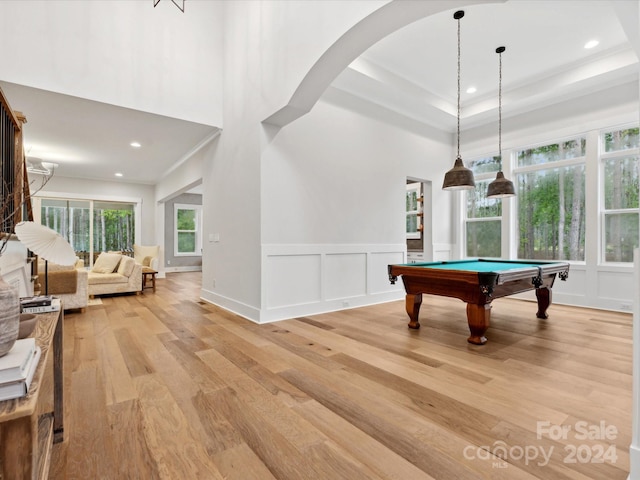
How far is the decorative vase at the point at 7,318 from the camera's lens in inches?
29.7

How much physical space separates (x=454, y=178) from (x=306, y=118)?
210cm

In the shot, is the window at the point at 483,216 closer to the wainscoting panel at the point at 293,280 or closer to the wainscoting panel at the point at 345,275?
the wainscoting panel at the point at 345,275

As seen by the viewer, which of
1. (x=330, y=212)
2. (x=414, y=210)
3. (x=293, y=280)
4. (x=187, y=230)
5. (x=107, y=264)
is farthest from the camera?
(x=187, y=230)

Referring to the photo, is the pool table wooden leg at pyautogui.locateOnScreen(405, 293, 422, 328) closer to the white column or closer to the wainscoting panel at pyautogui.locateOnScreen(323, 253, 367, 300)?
the wainscoting panel at pyautogui.locateOnScreen(323, 253, 367, 300)

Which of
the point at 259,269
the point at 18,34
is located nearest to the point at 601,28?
the point at 259,269

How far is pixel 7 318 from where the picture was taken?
0.76 meters

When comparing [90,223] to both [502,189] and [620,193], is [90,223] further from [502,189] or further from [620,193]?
[620,193]

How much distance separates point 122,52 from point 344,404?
4554 millimetres

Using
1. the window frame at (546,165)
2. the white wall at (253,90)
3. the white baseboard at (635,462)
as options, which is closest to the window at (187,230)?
the white wall at (253,90)

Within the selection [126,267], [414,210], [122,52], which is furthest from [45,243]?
[414,210]

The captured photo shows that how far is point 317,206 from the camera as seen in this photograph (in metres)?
4.39

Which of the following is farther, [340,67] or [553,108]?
[553,108]

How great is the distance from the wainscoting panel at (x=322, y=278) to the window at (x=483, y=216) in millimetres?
1987

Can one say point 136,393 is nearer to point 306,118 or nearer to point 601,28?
point 306,118
